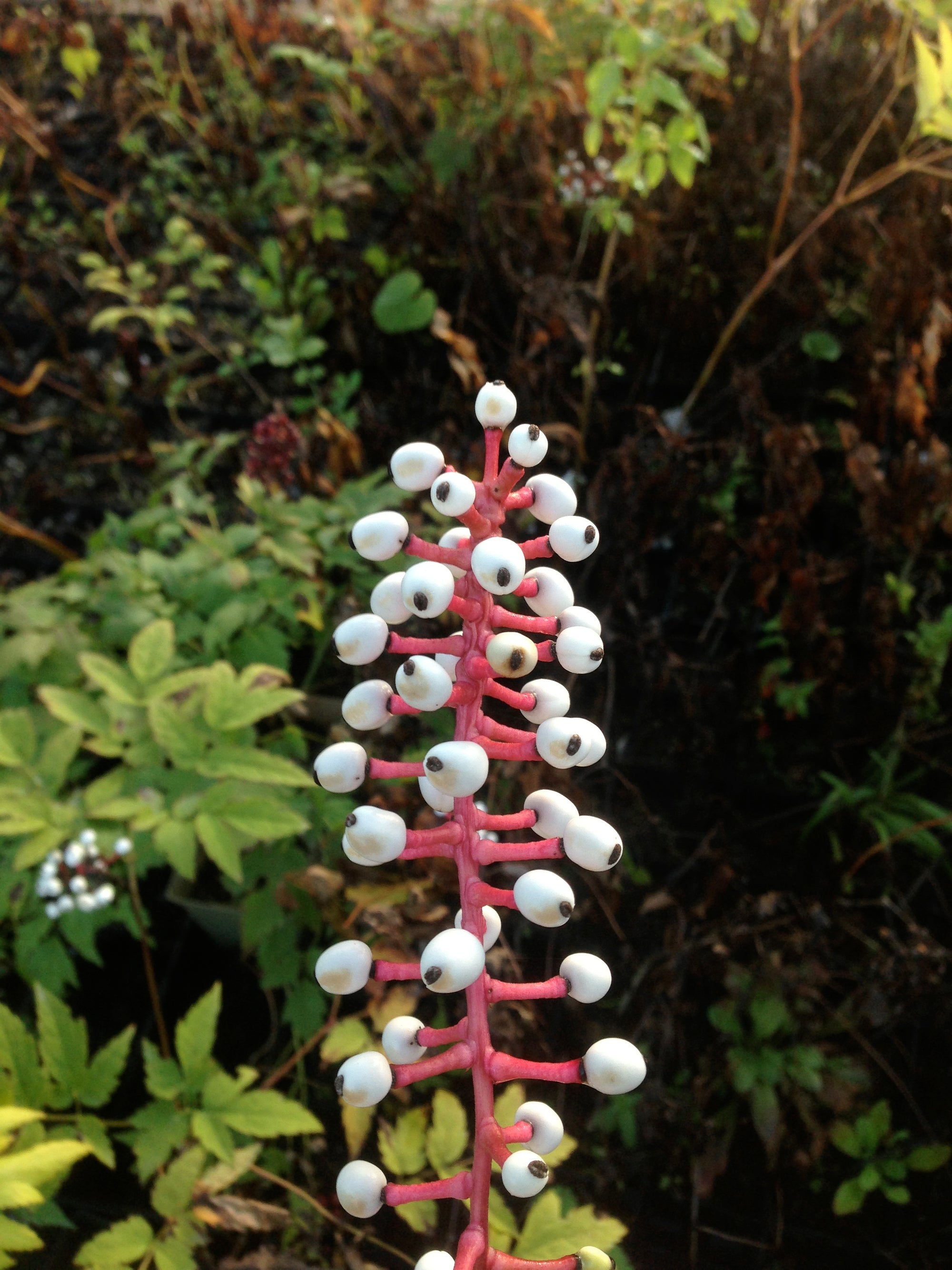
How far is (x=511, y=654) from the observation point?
731 millimetres

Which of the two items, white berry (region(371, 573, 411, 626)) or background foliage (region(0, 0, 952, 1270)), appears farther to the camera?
background foliage (region(0, 0, 952, 1270))

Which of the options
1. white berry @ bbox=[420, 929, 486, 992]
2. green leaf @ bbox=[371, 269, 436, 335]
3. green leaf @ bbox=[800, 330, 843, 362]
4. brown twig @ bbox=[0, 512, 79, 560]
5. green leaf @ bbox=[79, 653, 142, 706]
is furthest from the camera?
green leaf @ bbox=[371, 269, 436, 335]

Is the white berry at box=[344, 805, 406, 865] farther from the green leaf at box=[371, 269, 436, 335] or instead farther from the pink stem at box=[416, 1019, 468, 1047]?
the green leaf at box=[371, 269, 436, 335]

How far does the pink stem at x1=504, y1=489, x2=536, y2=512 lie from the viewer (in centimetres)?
83

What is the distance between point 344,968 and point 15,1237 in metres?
0.64

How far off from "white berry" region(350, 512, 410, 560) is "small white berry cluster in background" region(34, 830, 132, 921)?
99 centimetres

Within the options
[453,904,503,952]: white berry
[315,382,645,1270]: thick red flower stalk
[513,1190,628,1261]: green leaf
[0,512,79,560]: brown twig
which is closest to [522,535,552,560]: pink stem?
[315,382,645,1270]: thick red flower stalk

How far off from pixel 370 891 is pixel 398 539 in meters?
0.87

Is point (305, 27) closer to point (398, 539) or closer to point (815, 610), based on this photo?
point (815, 610)

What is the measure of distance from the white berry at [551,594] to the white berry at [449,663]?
9 cm

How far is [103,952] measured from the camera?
82.6 inches

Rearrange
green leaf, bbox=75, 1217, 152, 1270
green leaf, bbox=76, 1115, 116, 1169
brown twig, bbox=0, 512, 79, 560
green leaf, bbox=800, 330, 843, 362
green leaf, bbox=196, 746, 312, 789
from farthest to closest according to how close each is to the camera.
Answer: green leaf, bbox=800, 330, 843, 362 < brown twig, bbox=0, 512, 79, 560 < green leaf, bbox=196, 746, 312, 789 < green leaf, bbox=76, 1115, 116, 1169 < green leaf, bbox=75, 1217, 152, 1270

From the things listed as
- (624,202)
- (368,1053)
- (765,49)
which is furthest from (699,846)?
(765,49)

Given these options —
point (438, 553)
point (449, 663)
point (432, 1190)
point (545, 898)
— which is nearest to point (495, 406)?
point (438, 553)
